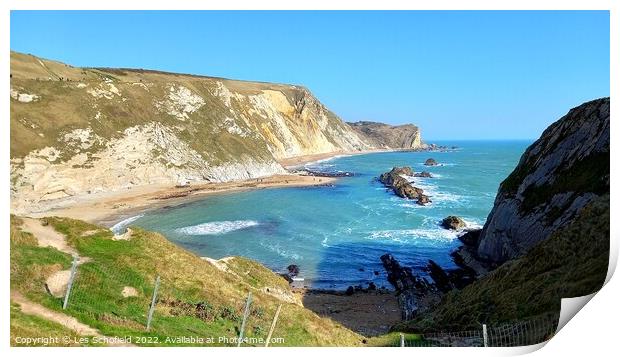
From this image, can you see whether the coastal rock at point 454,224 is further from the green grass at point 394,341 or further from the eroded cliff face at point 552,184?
the green grass at point 394,341

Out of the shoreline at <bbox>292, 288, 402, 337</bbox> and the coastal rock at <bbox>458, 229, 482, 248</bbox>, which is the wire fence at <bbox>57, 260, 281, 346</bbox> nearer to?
the shoreline at <bbox>292, 288, 402, 337</bbox>

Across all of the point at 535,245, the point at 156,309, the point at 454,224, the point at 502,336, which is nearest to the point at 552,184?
the point at 535,245

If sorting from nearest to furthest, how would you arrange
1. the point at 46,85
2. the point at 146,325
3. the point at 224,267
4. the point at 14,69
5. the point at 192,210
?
1. the point at 146,325
2. the point at 224,267
3. the point at 192,210
4. the point at 46,85
5. the point at 14,69

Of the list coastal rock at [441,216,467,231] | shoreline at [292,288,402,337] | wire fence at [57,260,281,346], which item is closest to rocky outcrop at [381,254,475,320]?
shoreline at [292,288,402,337]

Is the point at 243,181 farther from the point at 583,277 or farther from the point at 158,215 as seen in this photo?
the point at 583,277

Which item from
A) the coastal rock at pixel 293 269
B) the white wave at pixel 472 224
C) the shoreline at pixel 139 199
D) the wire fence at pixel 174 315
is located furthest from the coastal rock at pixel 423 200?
the wire fence at pixel 174 315

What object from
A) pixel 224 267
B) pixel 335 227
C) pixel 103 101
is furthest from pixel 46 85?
pixel 224 267

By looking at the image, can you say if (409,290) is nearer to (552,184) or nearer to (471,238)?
(552,184)
